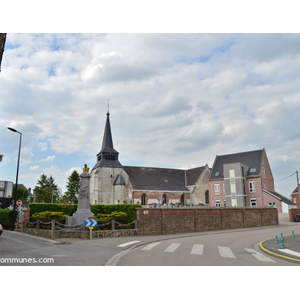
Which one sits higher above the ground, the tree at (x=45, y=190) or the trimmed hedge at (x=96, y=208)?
the tree at (x=45, y=190)

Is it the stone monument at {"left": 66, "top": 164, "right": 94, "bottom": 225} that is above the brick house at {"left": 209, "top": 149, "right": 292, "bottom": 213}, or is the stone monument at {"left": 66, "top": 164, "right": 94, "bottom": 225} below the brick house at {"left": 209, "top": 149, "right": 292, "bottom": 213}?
below

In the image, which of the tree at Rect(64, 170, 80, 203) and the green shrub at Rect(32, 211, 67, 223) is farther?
the tree at Rect(64, 170, 80, 203)

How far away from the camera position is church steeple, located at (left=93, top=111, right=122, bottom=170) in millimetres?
59541

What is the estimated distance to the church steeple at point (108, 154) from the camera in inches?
2344

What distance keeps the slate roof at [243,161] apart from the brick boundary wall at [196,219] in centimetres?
1641

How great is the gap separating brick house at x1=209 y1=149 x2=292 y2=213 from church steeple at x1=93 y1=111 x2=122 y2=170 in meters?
20.2

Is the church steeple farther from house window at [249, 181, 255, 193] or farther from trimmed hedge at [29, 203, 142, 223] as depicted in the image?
trimmed hedge at [29, 203, 142, 223]

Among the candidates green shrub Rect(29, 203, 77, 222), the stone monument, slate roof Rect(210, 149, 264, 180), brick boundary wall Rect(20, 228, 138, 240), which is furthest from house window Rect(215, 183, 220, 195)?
the stone monument

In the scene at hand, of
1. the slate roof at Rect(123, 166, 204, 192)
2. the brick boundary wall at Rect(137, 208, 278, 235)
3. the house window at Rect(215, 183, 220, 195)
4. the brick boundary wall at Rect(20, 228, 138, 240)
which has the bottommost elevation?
the brick boundary wall at Rect(20, 228, 138, 240)

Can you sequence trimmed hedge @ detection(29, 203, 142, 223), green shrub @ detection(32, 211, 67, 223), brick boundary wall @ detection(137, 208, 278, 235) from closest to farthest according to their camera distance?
green shrub @ detection(32, 211, 67, 223)
brick boundary wall @ detection(137, 208, 278, 235)
trimmed hedge @ detection(29, 203, 142, 223)

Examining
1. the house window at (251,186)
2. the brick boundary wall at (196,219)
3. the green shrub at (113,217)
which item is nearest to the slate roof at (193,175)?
Result: the house window at (251,186)

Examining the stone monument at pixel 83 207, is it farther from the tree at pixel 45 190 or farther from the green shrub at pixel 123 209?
the tree at pixel 45 190

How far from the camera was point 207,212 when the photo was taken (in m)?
28.6

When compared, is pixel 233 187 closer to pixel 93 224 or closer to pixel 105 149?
pixel 105 149
